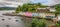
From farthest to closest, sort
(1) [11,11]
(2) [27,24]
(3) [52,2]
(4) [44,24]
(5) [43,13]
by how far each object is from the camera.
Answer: (3) [52,2] → (1) [11,11] → (5) [43,13] → (2) [27,24] → (4) [44,24]

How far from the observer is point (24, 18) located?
1248 mm

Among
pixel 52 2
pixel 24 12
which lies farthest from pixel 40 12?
pixel 52 2

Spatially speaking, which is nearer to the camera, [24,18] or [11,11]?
[24,18]

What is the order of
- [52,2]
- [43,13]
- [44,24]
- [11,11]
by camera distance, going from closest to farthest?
1. [44,24]
2. [43,13]
3. [11,11]
4. [52,2]

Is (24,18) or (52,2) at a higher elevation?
(52,2)

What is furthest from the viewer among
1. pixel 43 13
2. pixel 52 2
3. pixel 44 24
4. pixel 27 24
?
pixel 52 2

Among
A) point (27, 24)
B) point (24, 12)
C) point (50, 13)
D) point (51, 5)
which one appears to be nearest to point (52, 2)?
point (51, 5)

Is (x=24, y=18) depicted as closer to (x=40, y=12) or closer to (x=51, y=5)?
(x=40, y=12)

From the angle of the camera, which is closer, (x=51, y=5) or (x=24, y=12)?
(x=24, y=12)

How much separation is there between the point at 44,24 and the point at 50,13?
0.80ft

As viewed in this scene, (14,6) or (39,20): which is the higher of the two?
(14,6)

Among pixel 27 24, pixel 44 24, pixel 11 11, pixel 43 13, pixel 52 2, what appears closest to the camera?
pixel 44 24

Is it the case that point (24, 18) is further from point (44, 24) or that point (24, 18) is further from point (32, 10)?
point (44, 24)

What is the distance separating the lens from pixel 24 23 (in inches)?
47.6
